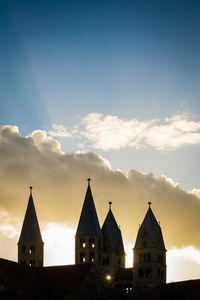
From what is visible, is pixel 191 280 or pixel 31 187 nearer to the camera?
pixel 191 280

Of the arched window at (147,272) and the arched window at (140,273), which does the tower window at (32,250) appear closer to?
the arched window at (140,273)

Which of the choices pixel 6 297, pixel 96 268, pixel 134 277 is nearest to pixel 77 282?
pixel 96 268

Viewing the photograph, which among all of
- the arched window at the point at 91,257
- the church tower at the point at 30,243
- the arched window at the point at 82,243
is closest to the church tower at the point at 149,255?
the arched window at the point at 91,257

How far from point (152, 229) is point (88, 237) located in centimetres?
1087

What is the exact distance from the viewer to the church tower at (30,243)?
363 feet

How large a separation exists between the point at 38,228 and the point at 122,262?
17.7m

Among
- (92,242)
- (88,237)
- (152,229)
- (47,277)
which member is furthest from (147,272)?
(47,277)

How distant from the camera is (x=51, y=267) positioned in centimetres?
10381

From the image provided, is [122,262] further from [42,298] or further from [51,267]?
[42,298]

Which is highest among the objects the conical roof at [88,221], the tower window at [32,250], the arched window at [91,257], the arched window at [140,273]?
the conical roof at [88,221]

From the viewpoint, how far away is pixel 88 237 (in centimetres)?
11038

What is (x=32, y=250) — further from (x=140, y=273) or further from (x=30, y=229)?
(x=140, y=273)

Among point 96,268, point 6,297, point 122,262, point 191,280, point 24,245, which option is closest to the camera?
point 6,297

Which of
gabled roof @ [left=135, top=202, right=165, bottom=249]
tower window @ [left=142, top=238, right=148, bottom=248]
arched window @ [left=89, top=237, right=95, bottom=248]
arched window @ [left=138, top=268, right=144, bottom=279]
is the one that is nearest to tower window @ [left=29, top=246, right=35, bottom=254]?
arched window @ [left=89, top=237, right=95, bottom=248]
